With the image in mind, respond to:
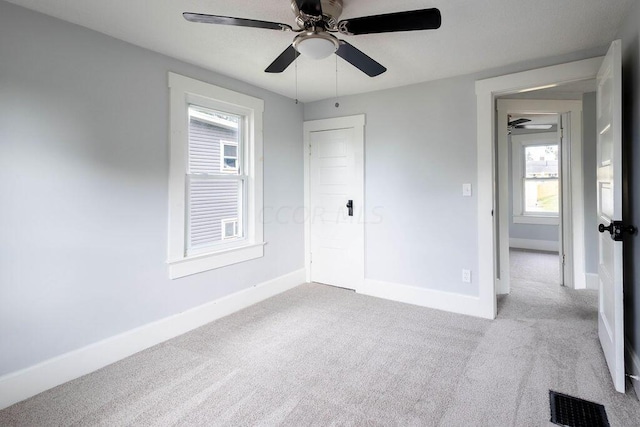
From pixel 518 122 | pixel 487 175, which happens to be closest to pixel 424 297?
pixel 487 175

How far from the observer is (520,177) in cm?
656

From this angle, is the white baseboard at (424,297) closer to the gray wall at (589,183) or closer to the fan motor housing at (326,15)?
the gray wall at (589,183)

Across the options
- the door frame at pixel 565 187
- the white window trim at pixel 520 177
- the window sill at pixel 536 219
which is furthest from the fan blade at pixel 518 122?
the window sill at pixel 536 219

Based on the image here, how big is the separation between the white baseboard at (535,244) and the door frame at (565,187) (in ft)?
8.21

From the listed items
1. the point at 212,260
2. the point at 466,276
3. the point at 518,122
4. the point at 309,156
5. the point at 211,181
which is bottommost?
the point at 466,276

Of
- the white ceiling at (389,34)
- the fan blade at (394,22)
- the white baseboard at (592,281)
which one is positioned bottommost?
the white baseboard at (592,281)

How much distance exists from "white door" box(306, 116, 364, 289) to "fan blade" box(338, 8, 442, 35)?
6.76 ft

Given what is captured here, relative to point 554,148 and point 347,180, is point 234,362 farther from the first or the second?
point 554,148

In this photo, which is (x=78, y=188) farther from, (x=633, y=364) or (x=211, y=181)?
(x=633, y=364)

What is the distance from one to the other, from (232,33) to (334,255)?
2.68 meters

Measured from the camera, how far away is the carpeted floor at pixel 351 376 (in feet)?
5.74

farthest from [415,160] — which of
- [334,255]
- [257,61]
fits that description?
[257,61]

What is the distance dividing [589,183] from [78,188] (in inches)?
203

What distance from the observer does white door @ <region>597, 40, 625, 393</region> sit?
1.84m
